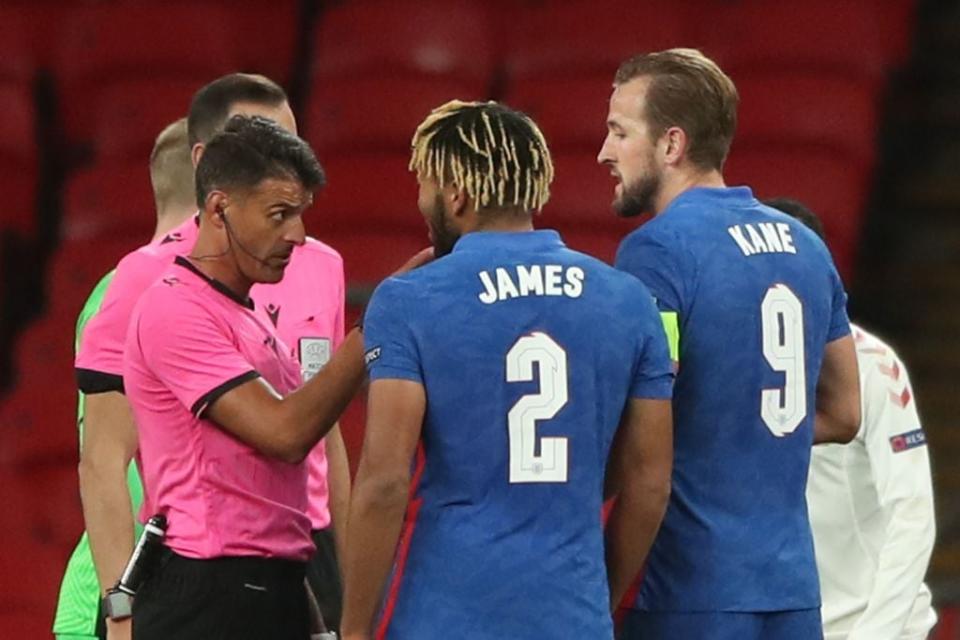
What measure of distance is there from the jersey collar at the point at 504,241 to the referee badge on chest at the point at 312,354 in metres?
0.76

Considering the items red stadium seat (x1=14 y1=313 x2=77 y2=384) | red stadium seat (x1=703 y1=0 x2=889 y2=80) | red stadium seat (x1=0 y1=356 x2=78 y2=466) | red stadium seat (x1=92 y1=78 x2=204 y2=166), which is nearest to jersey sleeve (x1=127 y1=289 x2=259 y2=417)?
red stadium seat (x1=0 y1=356 x2=78 y2=466)

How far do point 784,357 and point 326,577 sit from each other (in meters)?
1.00

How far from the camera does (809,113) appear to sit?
6.96m

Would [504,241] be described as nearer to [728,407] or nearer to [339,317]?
[728,407]

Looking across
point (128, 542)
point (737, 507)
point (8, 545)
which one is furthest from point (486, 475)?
point (8, 545)

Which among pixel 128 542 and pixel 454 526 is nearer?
pixel 454 526

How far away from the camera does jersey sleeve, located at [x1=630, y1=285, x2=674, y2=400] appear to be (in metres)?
3.14

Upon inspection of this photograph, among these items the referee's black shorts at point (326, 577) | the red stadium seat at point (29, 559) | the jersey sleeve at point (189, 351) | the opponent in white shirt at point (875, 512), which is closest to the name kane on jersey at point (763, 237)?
the opponent in white shirt at point (875, 512)

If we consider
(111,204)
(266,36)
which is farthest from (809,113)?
(111,204)

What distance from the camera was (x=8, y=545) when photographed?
5941 millimetres

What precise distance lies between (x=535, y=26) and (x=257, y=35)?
3.35 ft

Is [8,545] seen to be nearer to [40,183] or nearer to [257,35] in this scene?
[40,183]

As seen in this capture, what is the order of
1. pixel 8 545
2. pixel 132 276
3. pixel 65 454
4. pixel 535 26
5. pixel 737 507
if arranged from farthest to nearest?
pixel 535 26 < pixel 65 454 < pixel 8 545 < pixel 132 276 < pixel 737 507

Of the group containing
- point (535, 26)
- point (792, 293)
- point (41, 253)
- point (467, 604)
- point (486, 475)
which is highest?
point (535, 26)
